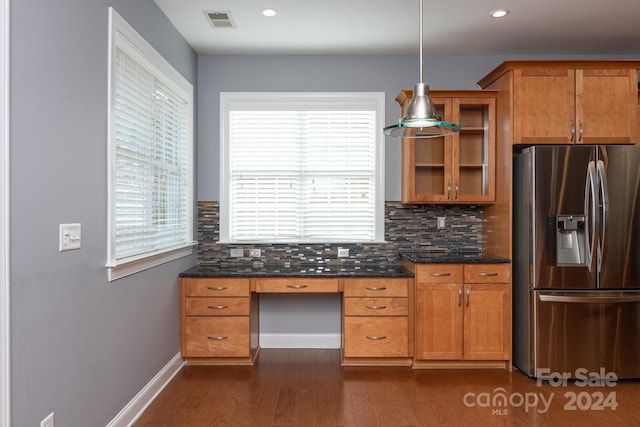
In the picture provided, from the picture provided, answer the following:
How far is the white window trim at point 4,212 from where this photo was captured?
1.60 metres

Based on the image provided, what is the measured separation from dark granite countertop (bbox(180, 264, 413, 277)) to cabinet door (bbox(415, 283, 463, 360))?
258mm

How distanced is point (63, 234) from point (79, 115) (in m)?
0.57

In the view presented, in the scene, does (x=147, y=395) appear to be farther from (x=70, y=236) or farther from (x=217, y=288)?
(x=70, y=236)

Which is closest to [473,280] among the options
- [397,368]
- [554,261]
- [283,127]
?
[554,261]

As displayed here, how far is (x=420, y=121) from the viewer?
93.3 inches

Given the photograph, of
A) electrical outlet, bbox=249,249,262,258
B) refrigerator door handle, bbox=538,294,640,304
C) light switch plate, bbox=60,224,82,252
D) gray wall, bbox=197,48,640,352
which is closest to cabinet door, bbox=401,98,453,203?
gray wall, bbox=197,48,640,352

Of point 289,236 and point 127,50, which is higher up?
Result: point 127,50

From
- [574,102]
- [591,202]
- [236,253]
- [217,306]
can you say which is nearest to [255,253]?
[236,253]

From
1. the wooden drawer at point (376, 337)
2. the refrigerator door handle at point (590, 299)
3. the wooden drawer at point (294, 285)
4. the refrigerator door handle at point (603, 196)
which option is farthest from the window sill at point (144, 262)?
the refrigerator door handle at point (603, 196)

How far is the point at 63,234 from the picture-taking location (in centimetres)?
199

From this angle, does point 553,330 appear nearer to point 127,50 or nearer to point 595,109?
point 595,109

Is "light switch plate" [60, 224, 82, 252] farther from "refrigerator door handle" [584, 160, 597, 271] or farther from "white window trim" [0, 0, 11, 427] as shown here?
"refrigerator door handle" [584, 160, 597, 271]

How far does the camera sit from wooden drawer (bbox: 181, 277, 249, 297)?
3688 millimetres

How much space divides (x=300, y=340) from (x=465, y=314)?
5.09 feet
